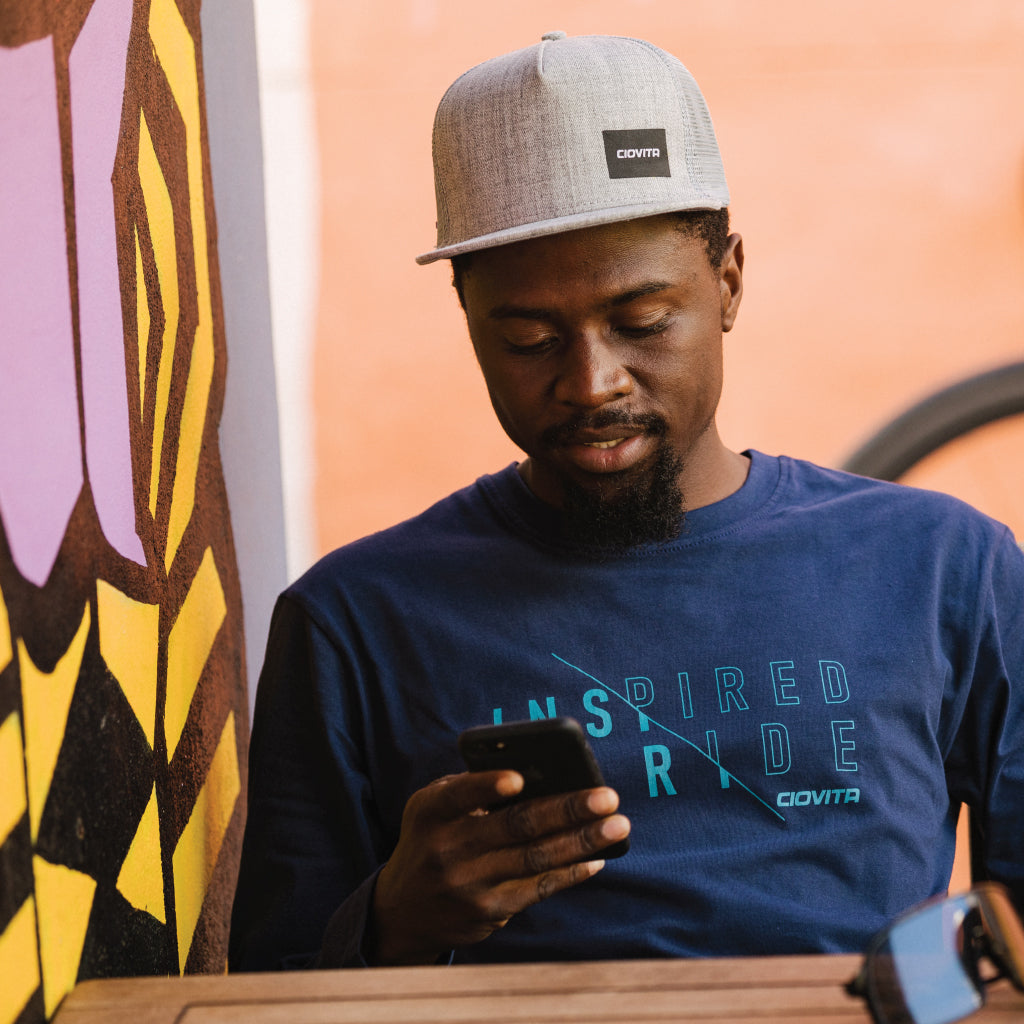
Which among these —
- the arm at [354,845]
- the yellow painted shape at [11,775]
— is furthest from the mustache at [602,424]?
the yellow painted shape at [11,775]

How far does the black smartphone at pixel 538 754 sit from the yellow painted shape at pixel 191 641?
498 millimetres

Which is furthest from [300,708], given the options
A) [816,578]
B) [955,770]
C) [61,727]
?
[955,770]

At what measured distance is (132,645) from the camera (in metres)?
1.27

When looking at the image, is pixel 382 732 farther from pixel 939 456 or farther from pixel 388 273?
pixel 939 456

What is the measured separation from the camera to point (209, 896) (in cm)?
161

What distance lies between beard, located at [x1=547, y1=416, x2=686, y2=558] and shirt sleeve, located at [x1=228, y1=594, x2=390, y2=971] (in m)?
0.33

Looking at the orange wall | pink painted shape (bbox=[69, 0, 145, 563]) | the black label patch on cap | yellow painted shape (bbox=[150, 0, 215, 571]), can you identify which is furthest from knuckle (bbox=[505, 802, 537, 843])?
the orange wall

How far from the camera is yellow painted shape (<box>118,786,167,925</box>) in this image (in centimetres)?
122

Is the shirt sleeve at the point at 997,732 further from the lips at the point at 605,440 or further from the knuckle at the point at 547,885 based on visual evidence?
the knuckle at the point at 547,885

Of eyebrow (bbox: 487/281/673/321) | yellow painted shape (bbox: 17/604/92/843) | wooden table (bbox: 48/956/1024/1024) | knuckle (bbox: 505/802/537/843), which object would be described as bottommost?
wooden table (bbox: 48/956/1024/1024)

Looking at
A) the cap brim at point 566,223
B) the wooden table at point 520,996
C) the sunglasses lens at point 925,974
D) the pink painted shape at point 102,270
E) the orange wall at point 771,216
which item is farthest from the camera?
the orange wall at point 771,216

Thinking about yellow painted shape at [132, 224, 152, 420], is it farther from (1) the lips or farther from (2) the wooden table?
(2) the wooden table

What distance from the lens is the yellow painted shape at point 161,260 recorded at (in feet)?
4.62

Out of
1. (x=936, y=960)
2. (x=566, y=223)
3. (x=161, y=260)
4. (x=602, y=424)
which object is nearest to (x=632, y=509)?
(x=602, y=424)
